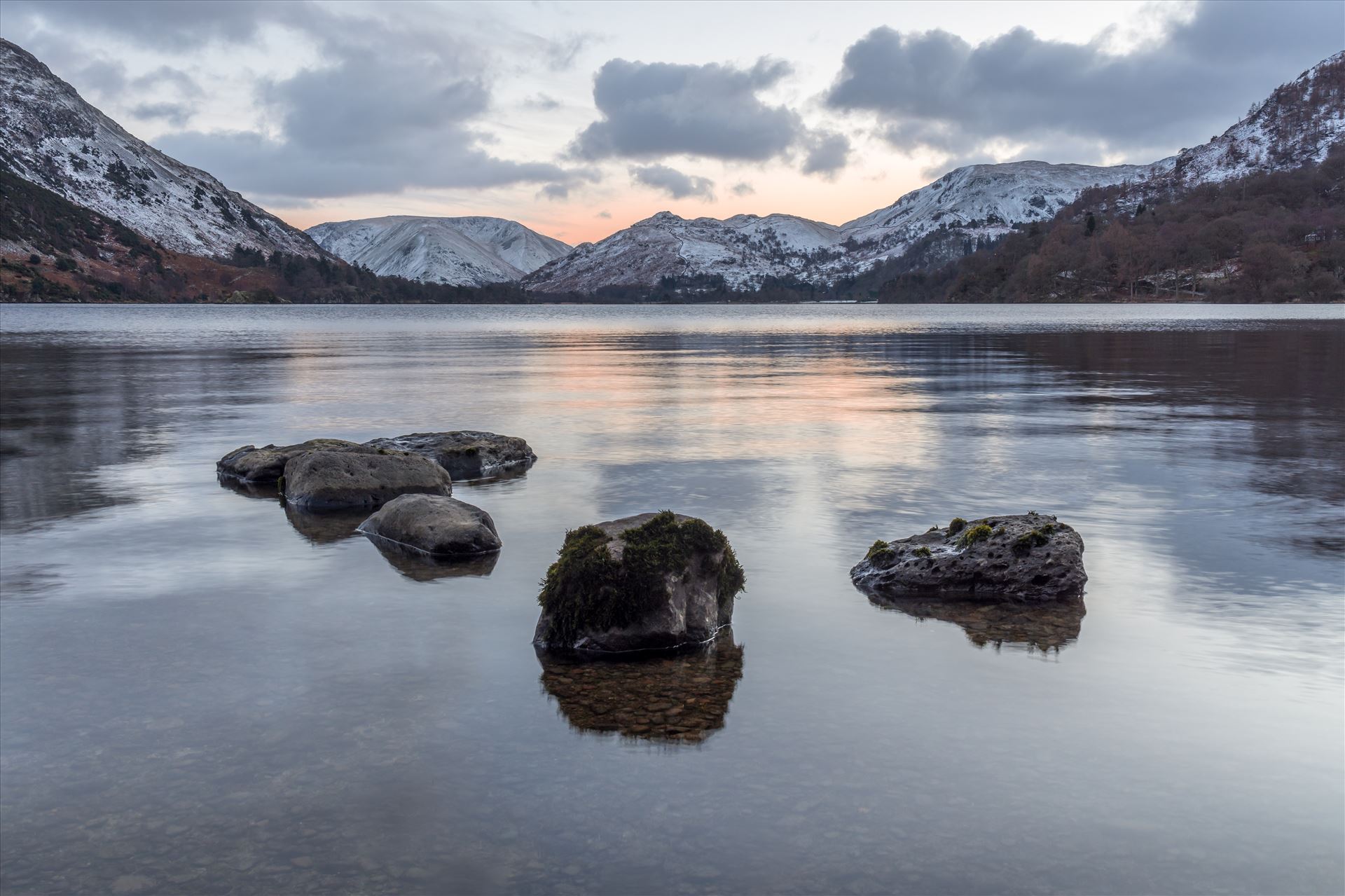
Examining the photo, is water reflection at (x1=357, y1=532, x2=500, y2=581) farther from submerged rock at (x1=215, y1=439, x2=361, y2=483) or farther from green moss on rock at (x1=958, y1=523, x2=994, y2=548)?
green moss on rock at (x1=958, y1=523, x2=994, y2=548)

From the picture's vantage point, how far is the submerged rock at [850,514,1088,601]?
40.8 ft

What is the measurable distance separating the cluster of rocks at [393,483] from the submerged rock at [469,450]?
0.02 m

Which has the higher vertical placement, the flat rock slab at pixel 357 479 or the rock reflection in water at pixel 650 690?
the flat rock slab at pixel 357 479

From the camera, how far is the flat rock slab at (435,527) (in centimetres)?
1454

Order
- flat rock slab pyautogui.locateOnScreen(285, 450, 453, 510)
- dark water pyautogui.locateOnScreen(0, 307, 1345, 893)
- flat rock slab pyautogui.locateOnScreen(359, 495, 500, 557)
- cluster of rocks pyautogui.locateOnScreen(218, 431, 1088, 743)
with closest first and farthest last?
dark water pyautogui.locateOnScreen(0, 307, 1345, 893) < cluster of rocks pyautogui.locateOnScreen(218, 431, 1088, 743) < flat rock slab pyautogui.locateOnScreen(359, 495, 500, 557) < flat rock slab pyautogui.locateOnScreen(285, 450, 453, 510)

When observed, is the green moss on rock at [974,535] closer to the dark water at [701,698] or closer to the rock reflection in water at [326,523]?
the dark water at [701,698]

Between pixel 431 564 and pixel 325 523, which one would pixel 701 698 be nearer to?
pixel 431 564

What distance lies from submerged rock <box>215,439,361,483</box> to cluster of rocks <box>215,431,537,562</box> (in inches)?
0.7

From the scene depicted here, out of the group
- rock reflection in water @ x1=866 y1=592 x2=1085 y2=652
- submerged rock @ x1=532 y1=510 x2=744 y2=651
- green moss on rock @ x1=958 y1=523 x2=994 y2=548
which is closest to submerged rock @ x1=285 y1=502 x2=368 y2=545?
submerged rock @ x1=532 y1=510 x2=744 y2=651

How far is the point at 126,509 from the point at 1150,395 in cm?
3088

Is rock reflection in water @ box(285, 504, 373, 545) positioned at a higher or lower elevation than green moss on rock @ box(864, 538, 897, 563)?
lower

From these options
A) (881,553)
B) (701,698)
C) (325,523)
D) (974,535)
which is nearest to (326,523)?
(325,523)

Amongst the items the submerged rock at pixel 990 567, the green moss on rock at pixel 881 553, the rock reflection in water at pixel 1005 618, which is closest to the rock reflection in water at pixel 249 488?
the green moss on rock at pixel 881 553

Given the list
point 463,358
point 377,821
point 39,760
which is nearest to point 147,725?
point 39,760
